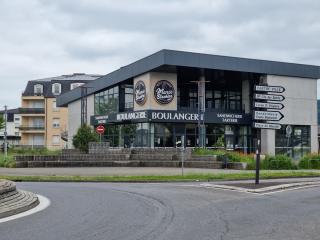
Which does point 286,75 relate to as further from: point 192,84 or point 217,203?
point 217,203

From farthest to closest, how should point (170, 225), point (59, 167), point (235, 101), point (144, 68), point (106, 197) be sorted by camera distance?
1. point (235, 101)
2. point (144, 68)
3. point (59, 167)
4. point (106, 197)
5. point (170, 225)

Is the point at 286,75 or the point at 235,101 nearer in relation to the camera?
the point at 286,75

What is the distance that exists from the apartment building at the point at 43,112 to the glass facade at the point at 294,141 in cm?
5202

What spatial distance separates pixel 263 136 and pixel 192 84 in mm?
8989

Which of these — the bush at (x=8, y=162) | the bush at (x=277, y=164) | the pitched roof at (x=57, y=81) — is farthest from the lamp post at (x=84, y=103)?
the bush at (x=277, y=164)

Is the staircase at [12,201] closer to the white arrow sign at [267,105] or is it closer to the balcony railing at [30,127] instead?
the white arrow sign at [267,105]

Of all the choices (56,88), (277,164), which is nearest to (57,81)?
(56,88)

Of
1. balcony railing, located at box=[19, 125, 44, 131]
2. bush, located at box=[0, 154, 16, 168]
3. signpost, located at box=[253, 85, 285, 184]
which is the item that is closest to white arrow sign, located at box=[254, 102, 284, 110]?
signpost, located at box=[253, 85, 285, 184]

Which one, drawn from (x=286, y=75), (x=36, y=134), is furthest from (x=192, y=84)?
(x=36, y=134)

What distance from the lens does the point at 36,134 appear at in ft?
348

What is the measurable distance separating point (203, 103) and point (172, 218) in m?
43.1

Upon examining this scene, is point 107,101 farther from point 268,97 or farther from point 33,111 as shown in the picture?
point 33,111

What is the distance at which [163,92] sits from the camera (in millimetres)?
53406

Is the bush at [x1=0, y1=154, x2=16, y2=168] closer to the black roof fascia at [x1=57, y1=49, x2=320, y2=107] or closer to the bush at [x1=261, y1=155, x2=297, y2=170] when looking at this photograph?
the black roof fascia at [x1=57, y1=49, x2=320, y2=107]
